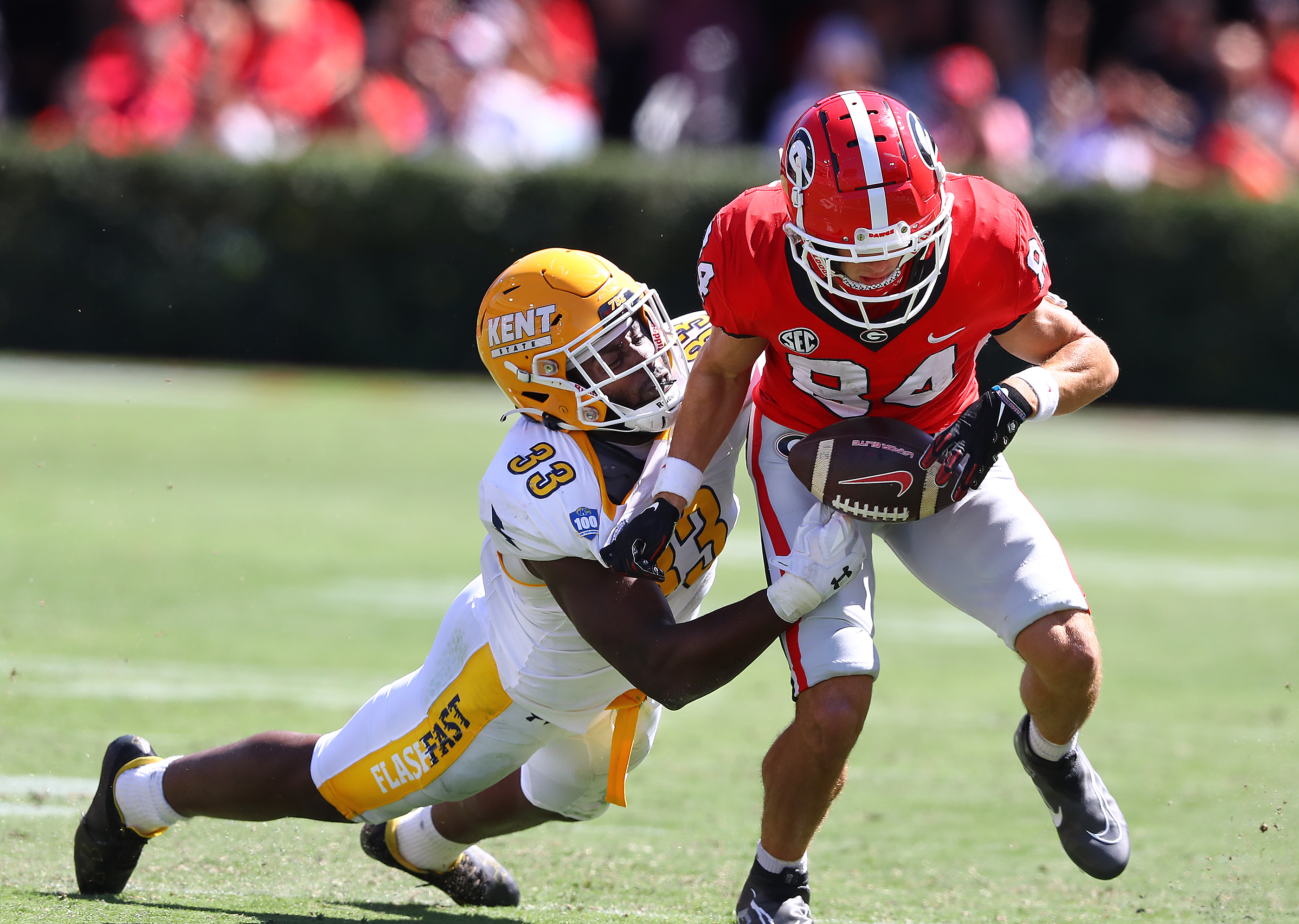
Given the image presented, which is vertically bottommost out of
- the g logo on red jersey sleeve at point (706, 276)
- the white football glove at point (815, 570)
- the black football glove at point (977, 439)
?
the white football glove at point (815, 570)

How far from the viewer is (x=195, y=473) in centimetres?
957

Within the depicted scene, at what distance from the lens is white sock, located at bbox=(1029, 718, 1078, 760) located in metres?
3.95

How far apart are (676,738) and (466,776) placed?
1.84 meters

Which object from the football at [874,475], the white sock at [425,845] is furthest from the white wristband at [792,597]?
the white sock at [425,845]

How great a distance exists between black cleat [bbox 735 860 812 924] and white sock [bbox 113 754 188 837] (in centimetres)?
143

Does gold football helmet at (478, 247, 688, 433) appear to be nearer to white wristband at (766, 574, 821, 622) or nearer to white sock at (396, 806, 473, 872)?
white wristband at (766, 574, 821, 622)

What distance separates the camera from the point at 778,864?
3635 millimetres

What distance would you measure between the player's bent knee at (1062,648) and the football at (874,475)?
1.32 ft

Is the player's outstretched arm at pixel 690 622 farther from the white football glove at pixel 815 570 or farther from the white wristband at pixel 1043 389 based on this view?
the white wristband at pixel 1043 389

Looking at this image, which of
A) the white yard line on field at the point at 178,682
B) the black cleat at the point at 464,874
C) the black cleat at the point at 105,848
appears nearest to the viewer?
the black cleat at the point at 105,848

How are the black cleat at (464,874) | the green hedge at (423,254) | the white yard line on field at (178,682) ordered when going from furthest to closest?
the green hedge at (423,254) < the white yard line on field at (178,682) < the black cleat at (464,874)

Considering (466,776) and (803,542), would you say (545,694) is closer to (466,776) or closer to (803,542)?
(466,776)

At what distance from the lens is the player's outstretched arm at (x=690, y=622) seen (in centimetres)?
346

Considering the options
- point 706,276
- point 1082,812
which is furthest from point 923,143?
point 1082,812
